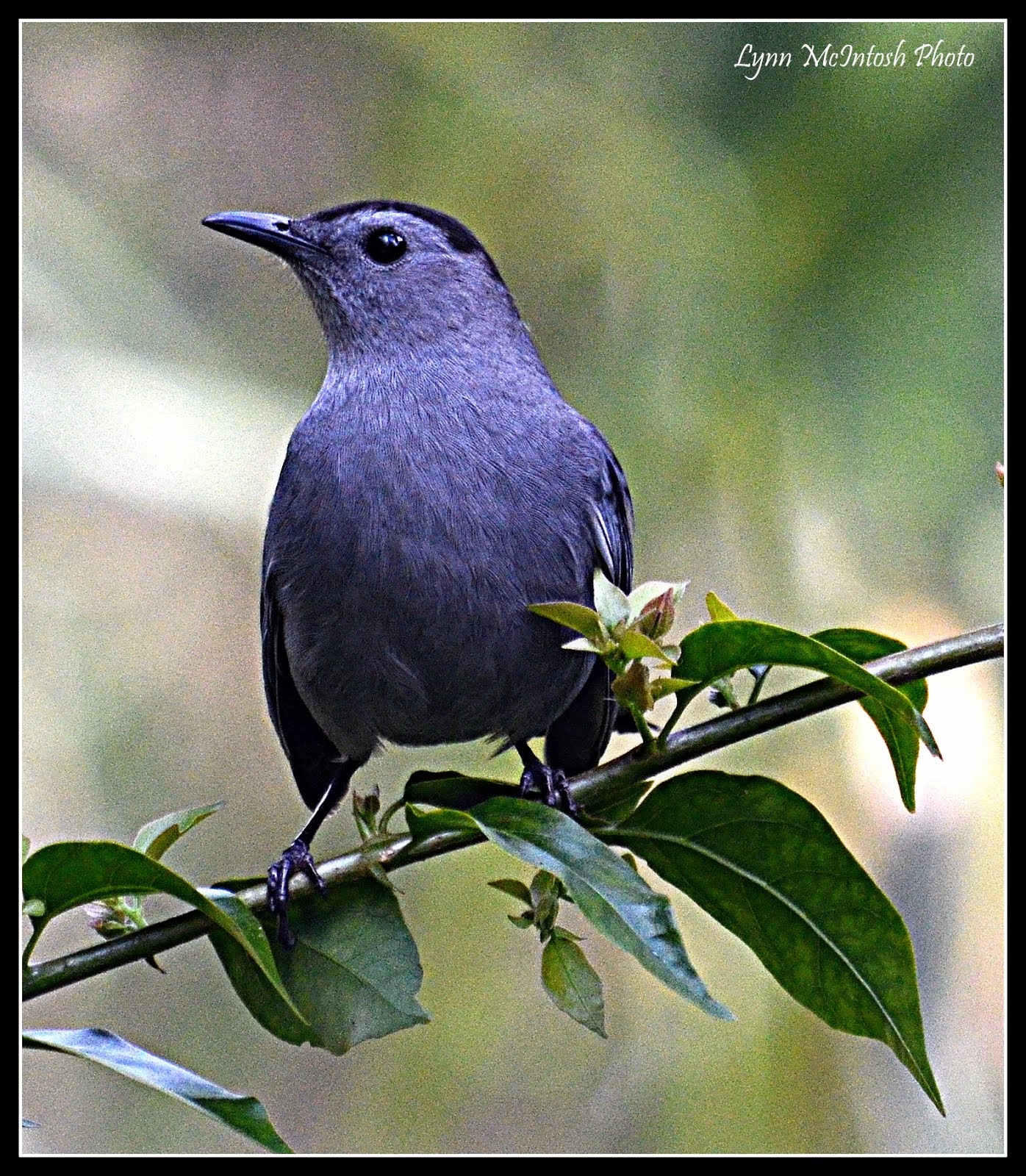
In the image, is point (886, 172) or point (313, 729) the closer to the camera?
point (313, 729)

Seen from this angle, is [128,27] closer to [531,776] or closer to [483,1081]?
[531,776]

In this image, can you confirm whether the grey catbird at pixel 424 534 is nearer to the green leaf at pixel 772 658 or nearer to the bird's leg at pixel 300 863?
the bird's leg at pixel 300 863

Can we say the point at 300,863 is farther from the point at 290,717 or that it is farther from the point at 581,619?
the point at 581,619

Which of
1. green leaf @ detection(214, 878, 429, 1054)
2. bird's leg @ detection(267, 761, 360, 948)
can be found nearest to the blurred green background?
bird's leg @ detection(267, 761, 360, 948)

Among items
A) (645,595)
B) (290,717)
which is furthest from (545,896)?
(290,717)

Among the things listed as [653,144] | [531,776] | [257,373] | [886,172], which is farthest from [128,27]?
[531,776]

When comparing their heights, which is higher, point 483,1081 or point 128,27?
point 128,27
